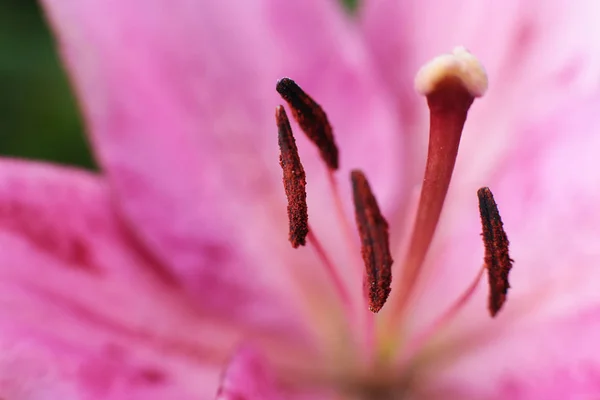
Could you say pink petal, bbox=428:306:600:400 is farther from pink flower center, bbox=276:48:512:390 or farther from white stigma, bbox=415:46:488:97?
white stigma, bbox=415:46:488:97

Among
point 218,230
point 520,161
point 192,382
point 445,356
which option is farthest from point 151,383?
point 520,161

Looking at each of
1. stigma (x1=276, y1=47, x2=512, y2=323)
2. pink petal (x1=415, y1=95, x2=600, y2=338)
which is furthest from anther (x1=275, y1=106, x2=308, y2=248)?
pink petal (x1=415, y1=95, x2=600, y2=338)

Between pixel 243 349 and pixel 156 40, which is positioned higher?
pixel 156 40

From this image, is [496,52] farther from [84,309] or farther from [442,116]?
[84,309]

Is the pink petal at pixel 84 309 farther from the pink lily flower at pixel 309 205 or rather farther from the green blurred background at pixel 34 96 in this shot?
the green blurred background at pixel 34 96

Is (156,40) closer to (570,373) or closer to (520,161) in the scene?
(520,161)

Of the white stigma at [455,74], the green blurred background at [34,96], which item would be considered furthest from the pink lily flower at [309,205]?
the green blurred background at [34,96]
